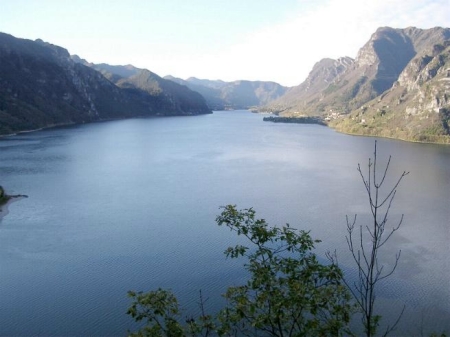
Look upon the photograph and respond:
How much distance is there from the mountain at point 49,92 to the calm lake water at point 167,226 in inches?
2045

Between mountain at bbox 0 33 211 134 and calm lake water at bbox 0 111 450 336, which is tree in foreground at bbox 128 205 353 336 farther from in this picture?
mountain at bbox 0 33 211 134

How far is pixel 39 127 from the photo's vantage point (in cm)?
11444

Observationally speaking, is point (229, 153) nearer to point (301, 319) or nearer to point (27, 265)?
point (27, 265)

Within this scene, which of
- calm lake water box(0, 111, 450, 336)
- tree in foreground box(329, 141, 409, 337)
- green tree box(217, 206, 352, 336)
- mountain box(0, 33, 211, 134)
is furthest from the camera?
mountain box(0, 33, 211, 134)

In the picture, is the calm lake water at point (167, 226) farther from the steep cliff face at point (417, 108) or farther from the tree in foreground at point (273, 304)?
the steep cliff face at point (417, 108)

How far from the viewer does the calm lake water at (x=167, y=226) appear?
20.0 meters

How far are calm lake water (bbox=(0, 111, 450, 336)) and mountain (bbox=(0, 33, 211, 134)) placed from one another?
52.0 metres

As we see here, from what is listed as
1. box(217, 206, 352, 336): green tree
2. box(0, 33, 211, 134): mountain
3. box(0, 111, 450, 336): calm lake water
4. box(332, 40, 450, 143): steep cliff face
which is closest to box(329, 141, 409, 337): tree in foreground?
box(217, 206, 352, 336): green tree

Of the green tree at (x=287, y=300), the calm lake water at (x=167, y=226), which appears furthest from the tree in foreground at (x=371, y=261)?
the calm lake water at (x=167, y=226)

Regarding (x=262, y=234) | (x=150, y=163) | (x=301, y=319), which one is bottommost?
(x=150, y=163)

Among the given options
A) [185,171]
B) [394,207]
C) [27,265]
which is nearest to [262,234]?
[27,265]

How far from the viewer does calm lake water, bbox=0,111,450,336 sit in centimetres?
2003

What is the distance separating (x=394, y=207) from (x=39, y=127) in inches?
4031

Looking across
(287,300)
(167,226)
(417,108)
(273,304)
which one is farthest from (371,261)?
(417,108)
